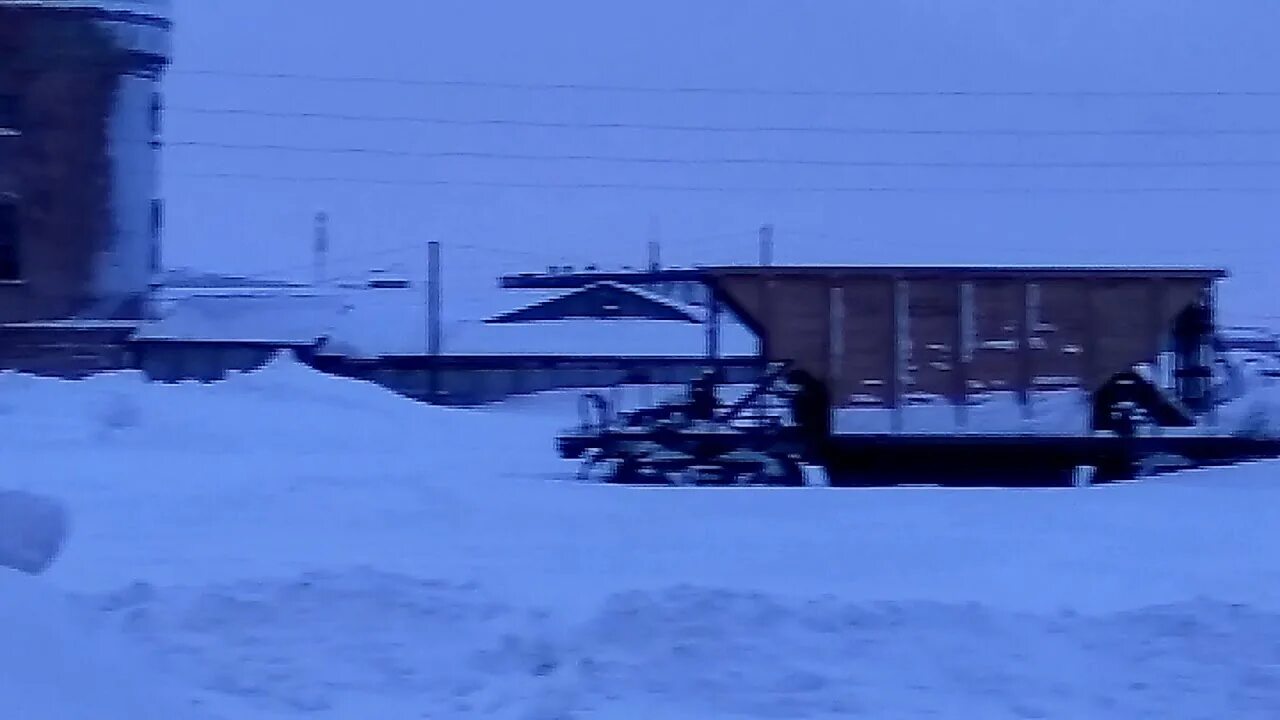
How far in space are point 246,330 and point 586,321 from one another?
9.20 meters

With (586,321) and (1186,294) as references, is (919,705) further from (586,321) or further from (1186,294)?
(586,321)

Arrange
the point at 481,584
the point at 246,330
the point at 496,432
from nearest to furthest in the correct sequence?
1. the point at 481,584
2. the point at 496,432
3. the point at 246,330

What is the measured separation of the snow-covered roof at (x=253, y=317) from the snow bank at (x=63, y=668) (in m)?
34.7

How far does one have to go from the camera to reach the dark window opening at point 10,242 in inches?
1378

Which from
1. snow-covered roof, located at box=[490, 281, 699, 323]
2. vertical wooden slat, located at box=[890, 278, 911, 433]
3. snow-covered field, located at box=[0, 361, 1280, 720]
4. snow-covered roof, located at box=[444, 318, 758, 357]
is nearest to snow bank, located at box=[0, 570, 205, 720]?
snow-covered field, located at box=[0, 361, 1280, 720]

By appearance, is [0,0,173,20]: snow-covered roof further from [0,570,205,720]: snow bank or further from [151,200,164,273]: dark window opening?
[0,570,205,720]: snow bank

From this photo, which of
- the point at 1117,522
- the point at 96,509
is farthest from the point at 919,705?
the point at 96,509

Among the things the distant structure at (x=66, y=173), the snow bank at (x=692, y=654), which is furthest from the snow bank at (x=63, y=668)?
the distant structure at (x=66, y=173)

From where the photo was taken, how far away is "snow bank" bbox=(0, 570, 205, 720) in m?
4.57

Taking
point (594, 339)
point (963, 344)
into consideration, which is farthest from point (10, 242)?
point (963, 344)

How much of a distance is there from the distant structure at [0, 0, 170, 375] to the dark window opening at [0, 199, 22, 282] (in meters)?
0.02

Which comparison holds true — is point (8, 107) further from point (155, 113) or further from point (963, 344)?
point (963, 344)

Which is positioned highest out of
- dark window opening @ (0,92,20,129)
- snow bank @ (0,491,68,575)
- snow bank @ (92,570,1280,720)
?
dark window opening @ (0,92,20,129)

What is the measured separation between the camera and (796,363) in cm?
1780
